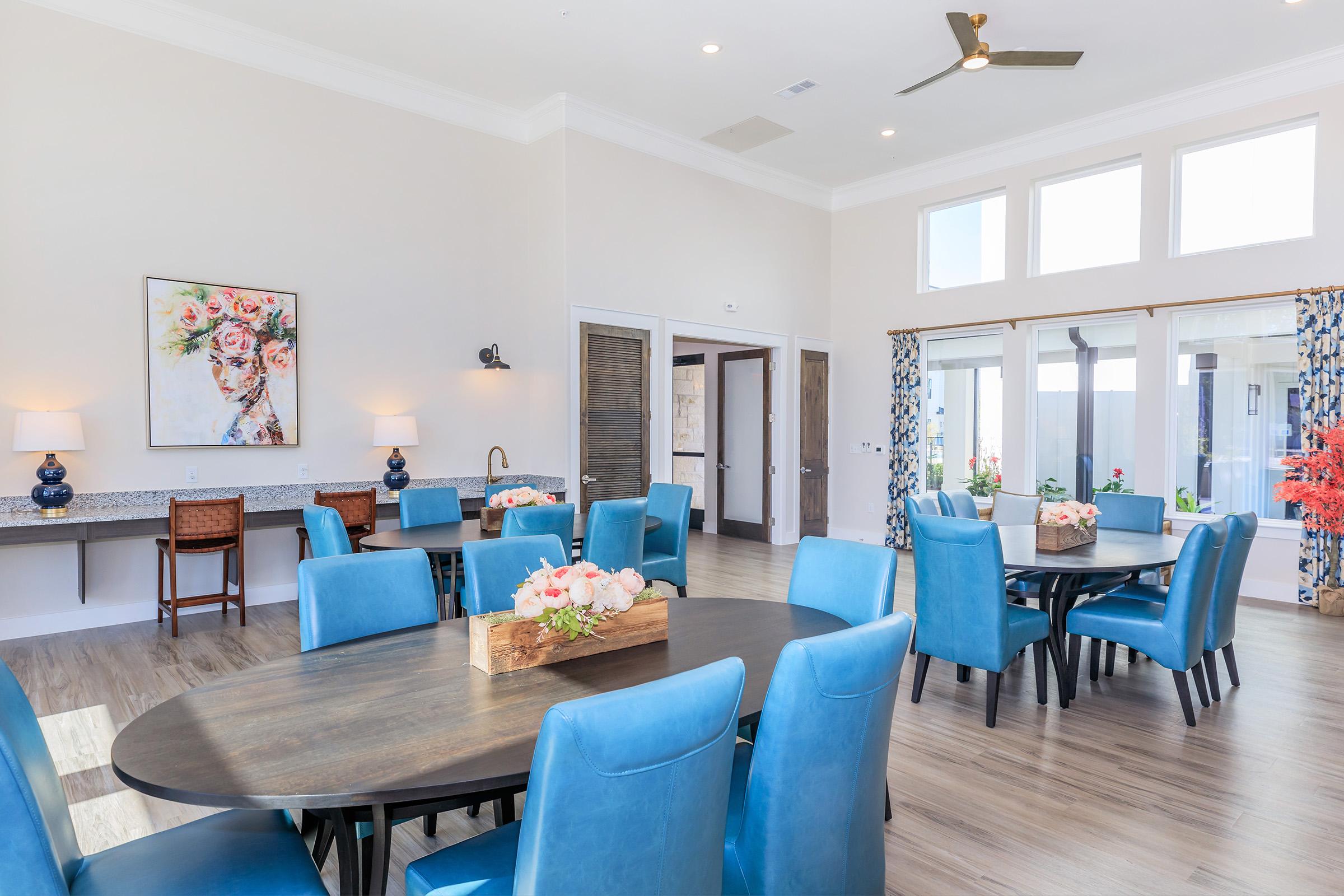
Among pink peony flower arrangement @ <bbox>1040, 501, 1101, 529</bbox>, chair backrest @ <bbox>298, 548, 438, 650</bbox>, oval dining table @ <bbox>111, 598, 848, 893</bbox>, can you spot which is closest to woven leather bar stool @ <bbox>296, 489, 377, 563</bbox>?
chair backrest @ <bbox>298, 548, 438, 650</bbox>

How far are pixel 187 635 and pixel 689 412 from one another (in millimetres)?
6673

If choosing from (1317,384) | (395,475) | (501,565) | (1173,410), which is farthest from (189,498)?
(1317,384)

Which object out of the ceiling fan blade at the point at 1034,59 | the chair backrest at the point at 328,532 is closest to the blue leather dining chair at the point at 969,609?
the chair backrest at the point at 328,532

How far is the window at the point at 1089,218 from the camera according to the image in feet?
21.6

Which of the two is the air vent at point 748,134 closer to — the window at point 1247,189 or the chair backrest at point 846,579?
the window at point 1247,189

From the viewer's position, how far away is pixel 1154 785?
2.77 m

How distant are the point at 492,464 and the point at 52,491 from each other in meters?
3.01

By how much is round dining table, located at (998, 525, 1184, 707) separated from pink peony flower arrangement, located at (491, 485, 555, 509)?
2.40 metres

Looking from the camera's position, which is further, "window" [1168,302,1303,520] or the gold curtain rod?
"window" [1168,302,1303,520]

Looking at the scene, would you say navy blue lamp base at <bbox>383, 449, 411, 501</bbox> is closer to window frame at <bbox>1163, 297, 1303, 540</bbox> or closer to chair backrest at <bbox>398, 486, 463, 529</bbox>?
chair backrest at <bbox>398, 486, 463, 529</bbox>

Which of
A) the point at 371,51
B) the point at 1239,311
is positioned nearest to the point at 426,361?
the point at 371,51

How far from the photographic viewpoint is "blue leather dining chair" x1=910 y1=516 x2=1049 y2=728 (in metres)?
3.22

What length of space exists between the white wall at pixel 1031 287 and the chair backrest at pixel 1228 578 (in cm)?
292

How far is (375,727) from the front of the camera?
145 cm
